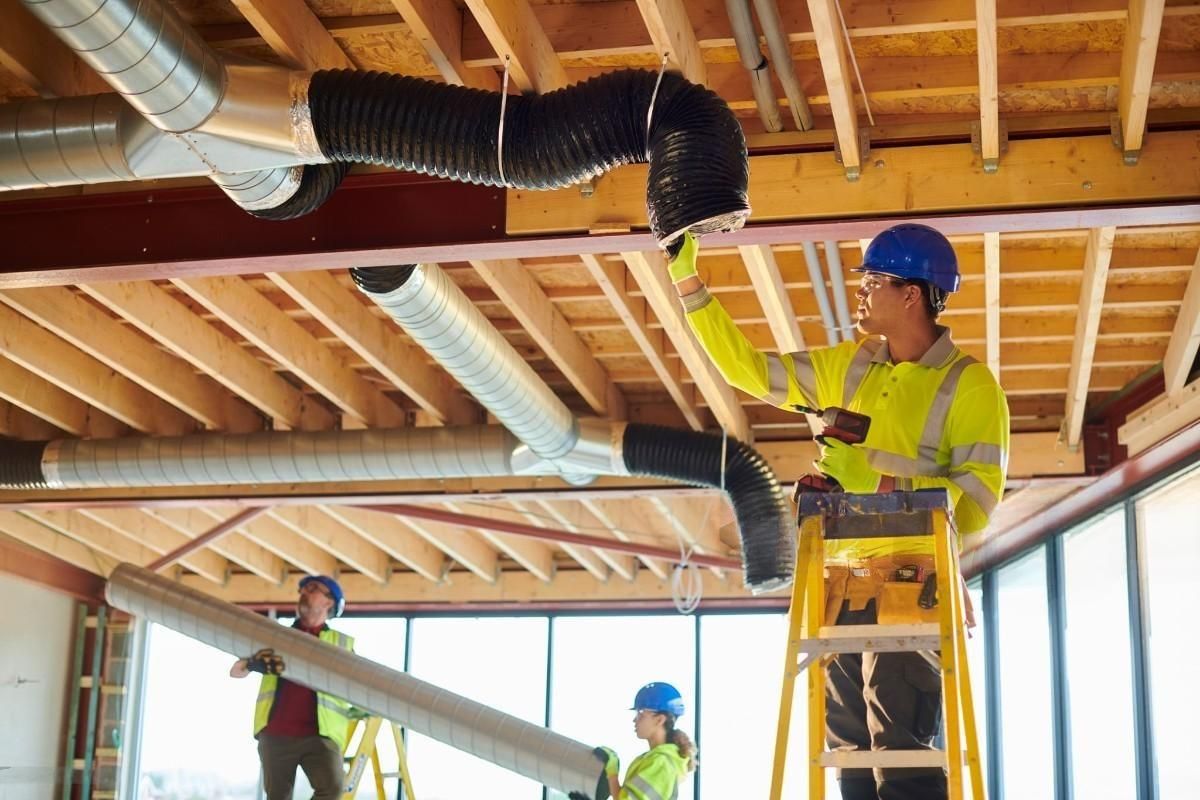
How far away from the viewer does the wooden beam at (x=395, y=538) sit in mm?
11039

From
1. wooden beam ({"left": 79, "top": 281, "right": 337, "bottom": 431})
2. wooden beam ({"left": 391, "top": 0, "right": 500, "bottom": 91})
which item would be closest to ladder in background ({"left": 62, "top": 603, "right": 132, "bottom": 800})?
wooden beam ({"left": 79, "top": 281, "right": 337, "bottom": 431})

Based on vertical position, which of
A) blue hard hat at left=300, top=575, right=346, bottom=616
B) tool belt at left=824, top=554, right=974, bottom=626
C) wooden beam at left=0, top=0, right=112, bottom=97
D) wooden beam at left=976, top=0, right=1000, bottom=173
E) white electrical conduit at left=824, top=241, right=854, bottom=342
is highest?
wooden beam at left=0, top=0, right=112, bottom=97

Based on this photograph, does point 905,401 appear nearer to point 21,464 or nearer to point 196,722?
point 21,464

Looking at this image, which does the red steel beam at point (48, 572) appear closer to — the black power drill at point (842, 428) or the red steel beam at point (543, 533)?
the red steel beam at point (543, 533)

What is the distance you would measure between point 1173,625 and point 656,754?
8.86 ft

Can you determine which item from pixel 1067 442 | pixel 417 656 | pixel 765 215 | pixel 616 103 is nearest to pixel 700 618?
pixel 417 656

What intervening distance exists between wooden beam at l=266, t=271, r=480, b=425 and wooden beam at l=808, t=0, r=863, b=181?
7.84 feet

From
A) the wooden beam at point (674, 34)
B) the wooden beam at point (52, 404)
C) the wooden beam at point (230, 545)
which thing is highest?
the wooden beam at point (674, 34)

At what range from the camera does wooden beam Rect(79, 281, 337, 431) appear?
667 cm

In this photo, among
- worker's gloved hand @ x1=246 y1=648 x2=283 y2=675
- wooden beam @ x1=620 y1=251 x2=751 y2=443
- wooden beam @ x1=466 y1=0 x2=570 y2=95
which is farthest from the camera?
worker's gloved hand @ x1=246 y1=648 x2=283 y2=675

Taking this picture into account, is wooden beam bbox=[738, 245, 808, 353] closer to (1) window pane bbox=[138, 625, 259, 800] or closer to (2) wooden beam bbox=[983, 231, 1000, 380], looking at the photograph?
(2) wooden beam bbox=[983, 231, 1000, 380]

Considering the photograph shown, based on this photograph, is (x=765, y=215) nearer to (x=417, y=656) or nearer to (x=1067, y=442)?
(x=1067, y=442)

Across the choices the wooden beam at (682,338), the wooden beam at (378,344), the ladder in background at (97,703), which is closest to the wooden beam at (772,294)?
the wooden beam at (682,338)

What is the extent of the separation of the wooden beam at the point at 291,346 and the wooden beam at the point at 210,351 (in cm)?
22
